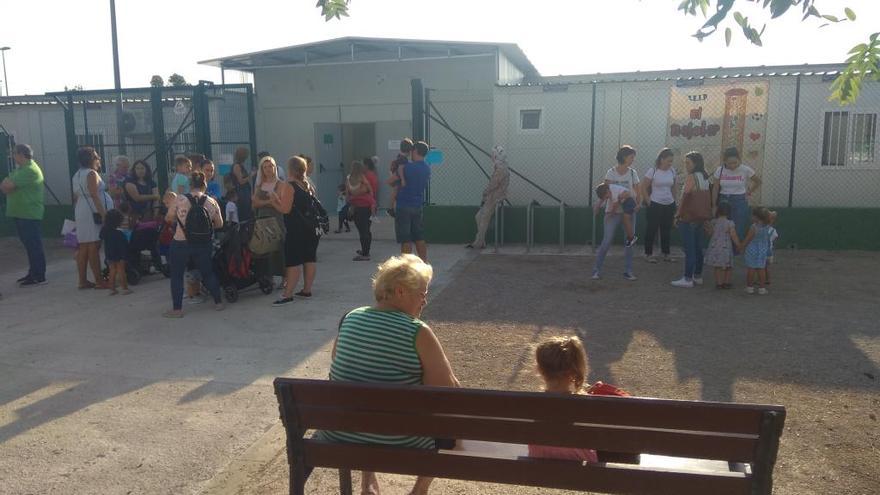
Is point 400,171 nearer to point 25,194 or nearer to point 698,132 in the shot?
point 25,194

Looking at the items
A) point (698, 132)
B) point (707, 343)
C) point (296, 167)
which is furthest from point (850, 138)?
point (296, 167)

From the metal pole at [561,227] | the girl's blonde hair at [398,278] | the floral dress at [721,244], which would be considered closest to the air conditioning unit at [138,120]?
the metal pole at [561,227]

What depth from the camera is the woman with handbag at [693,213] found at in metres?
7.93

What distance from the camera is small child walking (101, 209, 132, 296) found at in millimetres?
7867

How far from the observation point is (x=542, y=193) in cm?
1253

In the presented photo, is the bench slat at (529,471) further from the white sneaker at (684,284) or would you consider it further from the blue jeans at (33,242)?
the blue jeans at (33,242)

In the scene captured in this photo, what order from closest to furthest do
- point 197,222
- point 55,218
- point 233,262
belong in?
point 197,222, point 233,262, point 55,218

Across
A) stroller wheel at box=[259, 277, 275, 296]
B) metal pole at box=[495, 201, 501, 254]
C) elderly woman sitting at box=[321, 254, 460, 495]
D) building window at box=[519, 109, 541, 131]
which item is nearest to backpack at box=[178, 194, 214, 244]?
stroller wheel at box=[259, 277, 275, 296]

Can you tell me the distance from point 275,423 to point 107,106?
12.7 meters

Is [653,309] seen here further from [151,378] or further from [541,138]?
[541,138]

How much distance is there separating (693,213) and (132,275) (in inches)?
269

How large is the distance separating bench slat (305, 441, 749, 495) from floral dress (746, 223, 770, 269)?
5.68 m

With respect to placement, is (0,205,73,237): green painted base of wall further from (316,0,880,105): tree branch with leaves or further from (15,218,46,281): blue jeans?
(316,0,880,105): tree branch with leaves

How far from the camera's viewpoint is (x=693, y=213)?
796 cm
